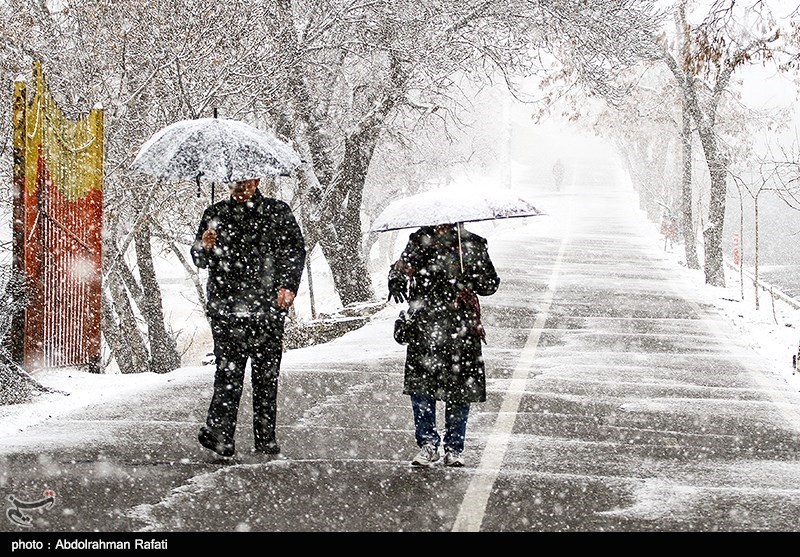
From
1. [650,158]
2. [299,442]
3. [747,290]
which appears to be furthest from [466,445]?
[650,158]

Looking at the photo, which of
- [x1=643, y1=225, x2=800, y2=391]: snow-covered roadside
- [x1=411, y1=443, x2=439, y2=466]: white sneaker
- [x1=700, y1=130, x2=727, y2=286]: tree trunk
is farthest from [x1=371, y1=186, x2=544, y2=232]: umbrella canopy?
[x1=700, y1=130, x2=727, y2=286]: tree trunk

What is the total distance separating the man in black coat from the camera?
6434mm

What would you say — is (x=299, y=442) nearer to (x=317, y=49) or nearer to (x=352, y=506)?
(x=352, y=506)

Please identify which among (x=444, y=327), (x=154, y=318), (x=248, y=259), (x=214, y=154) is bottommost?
(x=154, y=318)

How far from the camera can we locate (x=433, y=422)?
6.51 m

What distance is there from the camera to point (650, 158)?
155 ft

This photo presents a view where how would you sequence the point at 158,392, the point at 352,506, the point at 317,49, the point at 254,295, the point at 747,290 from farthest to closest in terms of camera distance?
the point at 747,290, the point at 317,49, the point at 158,392, the point at 254,295, the point at 352,506

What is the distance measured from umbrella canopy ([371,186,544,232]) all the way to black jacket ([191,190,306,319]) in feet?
2.03

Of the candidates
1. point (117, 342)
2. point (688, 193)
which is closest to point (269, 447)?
point (117, 342)

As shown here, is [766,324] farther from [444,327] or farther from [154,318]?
[444,327]

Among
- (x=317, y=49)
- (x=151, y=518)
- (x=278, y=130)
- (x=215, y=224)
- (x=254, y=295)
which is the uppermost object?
(x=317, y=49)

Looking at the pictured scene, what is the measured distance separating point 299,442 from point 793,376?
20.0ft

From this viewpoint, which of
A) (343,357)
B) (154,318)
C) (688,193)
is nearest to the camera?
(343,357)

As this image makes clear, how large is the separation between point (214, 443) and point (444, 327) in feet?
5.33
